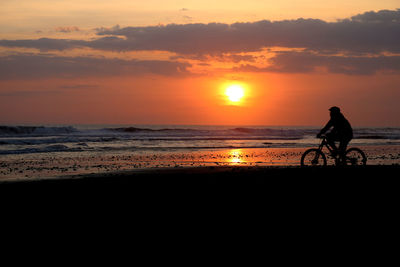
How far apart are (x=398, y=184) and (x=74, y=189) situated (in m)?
7.67

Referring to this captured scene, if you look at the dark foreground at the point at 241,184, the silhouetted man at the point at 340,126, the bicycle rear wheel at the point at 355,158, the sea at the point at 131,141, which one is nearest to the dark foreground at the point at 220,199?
the dark foreground at the point at 241,184

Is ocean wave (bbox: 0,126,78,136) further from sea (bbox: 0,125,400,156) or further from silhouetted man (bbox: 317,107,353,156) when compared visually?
silhouetted man (bbox: 317,107,353,156)

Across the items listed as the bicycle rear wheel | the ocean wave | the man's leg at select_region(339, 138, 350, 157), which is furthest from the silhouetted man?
the ocean wave

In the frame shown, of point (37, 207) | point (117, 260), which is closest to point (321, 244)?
point (117, 260)

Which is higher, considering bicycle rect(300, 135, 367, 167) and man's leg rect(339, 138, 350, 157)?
man's leg rect(339, 138, 350, 157)

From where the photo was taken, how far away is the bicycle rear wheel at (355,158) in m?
17.2

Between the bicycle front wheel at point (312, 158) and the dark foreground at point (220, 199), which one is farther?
the bicycle front wheel at point (312, 158)

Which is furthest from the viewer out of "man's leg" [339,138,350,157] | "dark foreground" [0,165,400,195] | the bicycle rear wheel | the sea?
the sea

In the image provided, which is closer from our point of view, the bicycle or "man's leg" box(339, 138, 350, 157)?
"man's leg" box(339, 138, 350, 157)

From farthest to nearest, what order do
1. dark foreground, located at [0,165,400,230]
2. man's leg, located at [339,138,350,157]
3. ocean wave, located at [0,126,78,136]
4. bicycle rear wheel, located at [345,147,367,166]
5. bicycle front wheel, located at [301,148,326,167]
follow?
ocean wave, located at [0,126,78,136] < bicycle front wheel, located at [301,148,326,167] < bicycle rear wheel, located at [345,147,367,166] < man's leg, located at [339,138,350,157] < dark foreground, located at [0,165,400,230]

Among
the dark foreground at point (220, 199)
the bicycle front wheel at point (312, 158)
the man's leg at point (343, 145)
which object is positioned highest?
the man's leg at point (343, 145)

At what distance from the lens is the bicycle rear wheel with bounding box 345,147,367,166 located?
677 inches

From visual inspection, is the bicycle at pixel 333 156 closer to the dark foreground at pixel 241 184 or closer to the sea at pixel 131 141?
the dark foreground at pixel 241 184

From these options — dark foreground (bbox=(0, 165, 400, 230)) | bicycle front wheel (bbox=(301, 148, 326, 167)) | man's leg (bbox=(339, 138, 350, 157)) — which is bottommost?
dark foreground (bbox=(0, 165, 400, 230))
